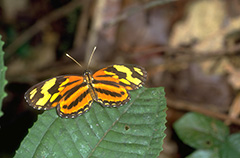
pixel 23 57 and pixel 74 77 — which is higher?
pixel 74 77

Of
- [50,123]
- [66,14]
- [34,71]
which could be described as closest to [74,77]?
[50,123]

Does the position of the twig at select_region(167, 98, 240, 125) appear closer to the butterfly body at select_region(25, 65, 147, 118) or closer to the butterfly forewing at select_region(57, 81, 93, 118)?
the butterfly body at select_region(25, 65, 147, 118)

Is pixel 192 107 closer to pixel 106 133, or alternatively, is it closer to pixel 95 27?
pixel 95 27

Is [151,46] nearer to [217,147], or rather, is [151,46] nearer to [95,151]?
[217,147]

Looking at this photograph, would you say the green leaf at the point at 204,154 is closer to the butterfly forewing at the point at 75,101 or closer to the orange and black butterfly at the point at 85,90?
the orange and black butterfly at the point at 85,90

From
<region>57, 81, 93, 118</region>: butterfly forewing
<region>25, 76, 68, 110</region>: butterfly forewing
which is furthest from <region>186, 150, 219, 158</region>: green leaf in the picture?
<region>25, 76, 68, 110</region>: butterfly forewing

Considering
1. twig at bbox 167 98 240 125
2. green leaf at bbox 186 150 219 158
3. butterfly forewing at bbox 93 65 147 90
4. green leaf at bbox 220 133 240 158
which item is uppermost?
butterfly forewing at bbox 93 65 147 90

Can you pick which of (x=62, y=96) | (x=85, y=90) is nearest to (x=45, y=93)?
(x=62, y=96)
